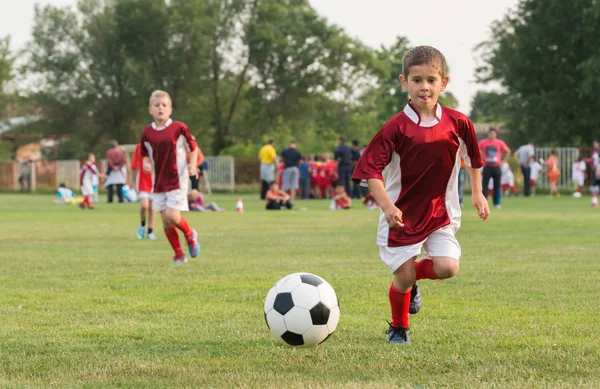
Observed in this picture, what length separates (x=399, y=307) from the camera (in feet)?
18.7

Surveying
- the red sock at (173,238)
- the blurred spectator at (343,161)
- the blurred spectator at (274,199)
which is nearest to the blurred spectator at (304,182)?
the blurred spectator at (343,161)

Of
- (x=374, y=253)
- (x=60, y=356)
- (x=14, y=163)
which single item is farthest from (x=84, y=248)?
(x=14, y=163)

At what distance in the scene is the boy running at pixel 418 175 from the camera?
553cm

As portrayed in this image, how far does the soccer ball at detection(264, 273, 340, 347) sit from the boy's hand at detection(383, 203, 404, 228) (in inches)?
23.2

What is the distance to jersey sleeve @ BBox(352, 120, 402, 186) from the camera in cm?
549

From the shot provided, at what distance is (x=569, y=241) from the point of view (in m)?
13.5

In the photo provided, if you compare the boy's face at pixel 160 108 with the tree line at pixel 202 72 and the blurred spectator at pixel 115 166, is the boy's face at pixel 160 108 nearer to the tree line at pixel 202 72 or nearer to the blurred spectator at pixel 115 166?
the blurred spectator at pixel 115 166

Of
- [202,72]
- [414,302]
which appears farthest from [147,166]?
[202,72]

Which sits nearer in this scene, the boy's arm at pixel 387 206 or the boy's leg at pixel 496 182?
the boy's arm at pixel 387 206

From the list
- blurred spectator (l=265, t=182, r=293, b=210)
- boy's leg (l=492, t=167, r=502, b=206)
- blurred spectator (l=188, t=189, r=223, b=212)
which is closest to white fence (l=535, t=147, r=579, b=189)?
boy's leg (l=492, t=167, r=502, b=206)

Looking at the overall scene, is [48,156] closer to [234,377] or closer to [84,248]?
[84,248]

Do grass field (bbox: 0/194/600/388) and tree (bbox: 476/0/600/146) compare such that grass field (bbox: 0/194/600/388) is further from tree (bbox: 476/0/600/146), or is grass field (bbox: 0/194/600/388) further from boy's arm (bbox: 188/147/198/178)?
tree (bbox: 476/0/600/146)

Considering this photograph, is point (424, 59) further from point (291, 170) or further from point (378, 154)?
point (291, 170)

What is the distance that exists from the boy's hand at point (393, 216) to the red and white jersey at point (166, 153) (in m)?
5.70
